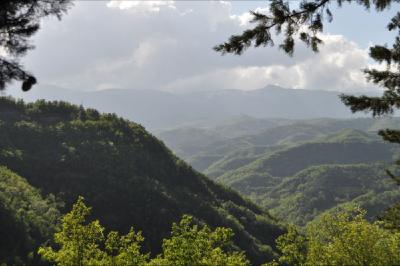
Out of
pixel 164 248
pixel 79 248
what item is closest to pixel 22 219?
pixel 79 248

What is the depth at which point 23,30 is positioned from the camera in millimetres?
16688

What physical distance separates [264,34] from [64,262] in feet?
90.9

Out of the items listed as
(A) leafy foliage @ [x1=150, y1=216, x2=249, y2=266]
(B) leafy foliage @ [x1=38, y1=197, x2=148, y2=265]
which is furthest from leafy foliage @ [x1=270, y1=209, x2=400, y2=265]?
(B) leafy foliage @ [x1=38, y1=197, x2=148, y2=265]

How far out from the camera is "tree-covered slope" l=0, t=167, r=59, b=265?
143 metres

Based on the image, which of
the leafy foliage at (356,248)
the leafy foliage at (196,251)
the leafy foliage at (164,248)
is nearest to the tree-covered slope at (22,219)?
the leafy foliage at (164,248)

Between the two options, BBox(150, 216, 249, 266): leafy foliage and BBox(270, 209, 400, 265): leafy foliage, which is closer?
BBox(150, 216, 249, 266): leafy foliage

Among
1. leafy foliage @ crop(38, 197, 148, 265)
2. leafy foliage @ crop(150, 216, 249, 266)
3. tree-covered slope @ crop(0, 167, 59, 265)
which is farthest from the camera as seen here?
tree-covered slope @ crop(0, 167, 59, 265)

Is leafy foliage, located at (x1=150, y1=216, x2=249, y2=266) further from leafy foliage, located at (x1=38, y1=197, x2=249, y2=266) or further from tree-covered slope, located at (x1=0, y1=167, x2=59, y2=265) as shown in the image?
tree-covered slope, located at (x1=0, y1=167, x2=59, y2=265)

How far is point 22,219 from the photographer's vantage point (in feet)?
518

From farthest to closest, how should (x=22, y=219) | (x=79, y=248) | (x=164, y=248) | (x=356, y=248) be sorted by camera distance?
(x=22, y=219), (x=356, y=248), (x=79, y=248), (x=164, y=248)

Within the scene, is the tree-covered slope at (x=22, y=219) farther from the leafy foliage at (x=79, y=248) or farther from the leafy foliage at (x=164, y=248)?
the leafy foliage at (x=164, y=248)

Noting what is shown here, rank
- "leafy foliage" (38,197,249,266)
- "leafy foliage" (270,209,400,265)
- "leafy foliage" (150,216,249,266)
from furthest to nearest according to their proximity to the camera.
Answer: "leafy foliage" (270,209,400,265)
"leafy foliage" (38,197,249,266)
"leafy foliage" (150,216,249,266)

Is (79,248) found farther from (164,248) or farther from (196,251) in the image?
(196,251)

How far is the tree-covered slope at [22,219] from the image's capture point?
143 m
